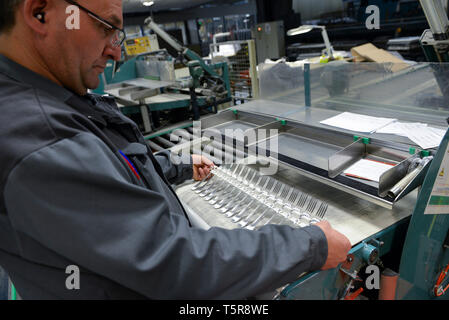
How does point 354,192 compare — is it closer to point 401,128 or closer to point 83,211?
point 401,128

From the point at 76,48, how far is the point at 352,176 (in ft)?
3.60

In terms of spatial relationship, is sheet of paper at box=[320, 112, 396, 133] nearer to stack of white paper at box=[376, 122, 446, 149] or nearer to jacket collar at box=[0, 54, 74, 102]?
stack of white paper at box=[376, 122, 446, 149]

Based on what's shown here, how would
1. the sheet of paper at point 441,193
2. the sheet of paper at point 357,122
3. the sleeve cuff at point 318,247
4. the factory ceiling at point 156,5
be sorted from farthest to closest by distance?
the factory ceiling at point 156,5 → the sheet of paper at point 357,122 → the sheet of paper at point 441,193 → the sleeve cuff at point 318,247

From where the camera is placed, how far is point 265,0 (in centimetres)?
798

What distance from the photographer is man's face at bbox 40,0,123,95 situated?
2.33ft

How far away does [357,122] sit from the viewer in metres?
1.64

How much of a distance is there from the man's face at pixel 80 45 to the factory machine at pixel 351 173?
28.6 inches

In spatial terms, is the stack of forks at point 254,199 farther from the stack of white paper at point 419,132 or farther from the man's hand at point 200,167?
the stack of white paper at point 419,132

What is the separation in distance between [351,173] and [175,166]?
802mm

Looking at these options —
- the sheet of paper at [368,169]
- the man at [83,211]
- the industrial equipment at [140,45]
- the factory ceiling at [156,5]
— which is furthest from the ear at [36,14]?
the factory ceiling at [156,5]

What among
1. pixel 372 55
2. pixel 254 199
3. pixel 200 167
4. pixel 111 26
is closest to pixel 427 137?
pixel 254 199

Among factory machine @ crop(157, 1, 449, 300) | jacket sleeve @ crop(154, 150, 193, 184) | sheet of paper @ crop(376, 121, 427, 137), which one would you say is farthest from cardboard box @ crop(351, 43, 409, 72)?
jacket sleeve @ crop(154, 150, 193, 184)

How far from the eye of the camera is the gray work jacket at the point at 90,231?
1.95ft
